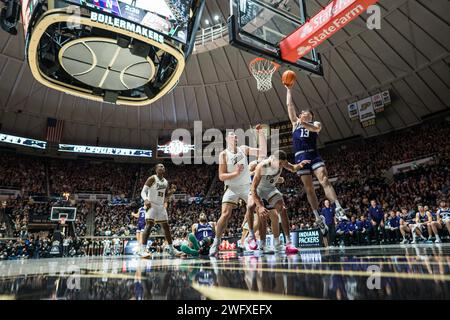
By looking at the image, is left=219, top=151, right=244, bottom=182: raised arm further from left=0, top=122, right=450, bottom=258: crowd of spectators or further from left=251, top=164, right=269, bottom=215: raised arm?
left=0, top=122, right=450, bottom=258: crowd of spectators

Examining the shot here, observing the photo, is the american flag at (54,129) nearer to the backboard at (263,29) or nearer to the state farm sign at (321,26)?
the backboard at (263,29)

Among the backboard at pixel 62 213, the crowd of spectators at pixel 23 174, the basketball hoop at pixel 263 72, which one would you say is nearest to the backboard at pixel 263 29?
the basketball hoop at pixel 263 72

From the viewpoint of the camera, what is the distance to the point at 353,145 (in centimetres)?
2342

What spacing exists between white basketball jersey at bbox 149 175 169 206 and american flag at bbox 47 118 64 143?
20.8 m

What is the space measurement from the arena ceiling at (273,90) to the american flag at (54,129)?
0.44 metres

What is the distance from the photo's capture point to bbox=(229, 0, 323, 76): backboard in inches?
283

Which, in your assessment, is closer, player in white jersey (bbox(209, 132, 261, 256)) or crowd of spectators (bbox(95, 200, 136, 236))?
player in white jersey (bbox(209, 132, 261, 256))

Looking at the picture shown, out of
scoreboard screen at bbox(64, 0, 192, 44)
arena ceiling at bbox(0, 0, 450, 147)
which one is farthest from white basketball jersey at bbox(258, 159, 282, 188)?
arena ceiling at bbox(0, 0, 450, 147)

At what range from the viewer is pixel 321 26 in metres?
7.31

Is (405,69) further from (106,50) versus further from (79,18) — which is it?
(79,18)

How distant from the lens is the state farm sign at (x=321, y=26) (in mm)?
6785

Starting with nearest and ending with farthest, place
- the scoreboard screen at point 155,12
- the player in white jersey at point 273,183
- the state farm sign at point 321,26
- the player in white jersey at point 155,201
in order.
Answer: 1. the player in white jersey at point 273,183
2. the player in white jersey at point 155,201
3. the state farm sign at point 321,26
4. the scoreboard screen at point 155,12
